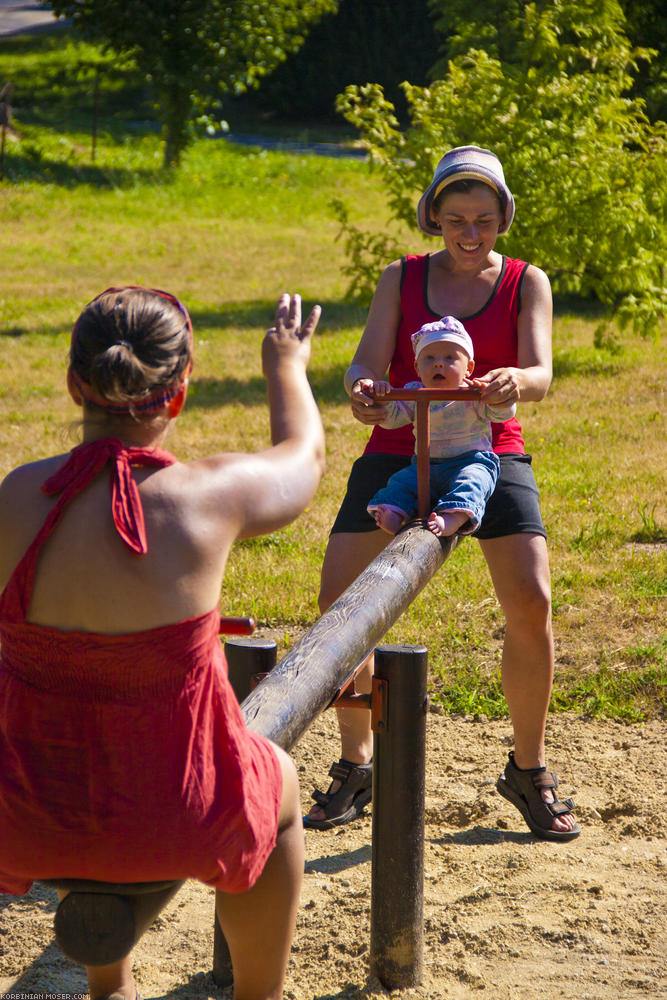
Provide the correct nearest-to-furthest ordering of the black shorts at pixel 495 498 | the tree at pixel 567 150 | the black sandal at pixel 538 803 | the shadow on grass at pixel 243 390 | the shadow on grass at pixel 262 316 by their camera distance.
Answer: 1. the black shorts at pixel 495 498
2. the black sandal at pixel 538 803
3. the shadow on grass at pixel 243 390
4. the tree at pixel 567 150
5. the shadow on grass at pixel 262 316

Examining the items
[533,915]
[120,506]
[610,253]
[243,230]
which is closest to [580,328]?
[610,253]

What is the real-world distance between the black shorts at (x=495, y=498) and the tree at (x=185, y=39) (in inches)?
682

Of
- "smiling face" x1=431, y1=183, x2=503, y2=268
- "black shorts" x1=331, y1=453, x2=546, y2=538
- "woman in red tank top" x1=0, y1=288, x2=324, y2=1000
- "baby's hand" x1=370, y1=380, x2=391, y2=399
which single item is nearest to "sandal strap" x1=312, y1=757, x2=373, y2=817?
"black shorts" x1=331, y1=453, x2=546, y2=538

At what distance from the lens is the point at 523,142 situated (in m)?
9.42

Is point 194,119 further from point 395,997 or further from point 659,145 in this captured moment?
point 395,997

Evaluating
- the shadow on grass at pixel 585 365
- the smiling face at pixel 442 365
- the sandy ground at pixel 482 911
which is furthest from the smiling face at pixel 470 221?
the shadow on grass at pixel 585 365

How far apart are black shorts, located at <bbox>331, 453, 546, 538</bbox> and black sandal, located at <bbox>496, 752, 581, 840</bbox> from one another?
743 millimetres

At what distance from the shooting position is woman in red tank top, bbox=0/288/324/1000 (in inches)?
68.2

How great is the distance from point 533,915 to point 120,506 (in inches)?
74.4

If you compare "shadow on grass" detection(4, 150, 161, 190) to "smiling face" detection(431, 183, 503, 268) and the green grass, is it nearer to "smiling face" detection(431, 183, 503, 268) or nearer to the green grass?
the green grass

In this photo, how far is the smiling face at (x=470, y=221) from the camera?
11.1ft

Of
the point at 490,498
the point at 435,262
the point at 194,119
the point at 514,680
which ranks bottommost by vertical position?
the point at 514,680

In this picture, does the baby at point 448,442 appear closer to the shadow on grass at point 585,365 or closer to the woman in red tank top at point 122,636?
the woman in red tank top at point 122,636

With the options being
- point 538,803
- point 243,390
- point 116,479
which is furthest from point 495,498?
point 243,390
